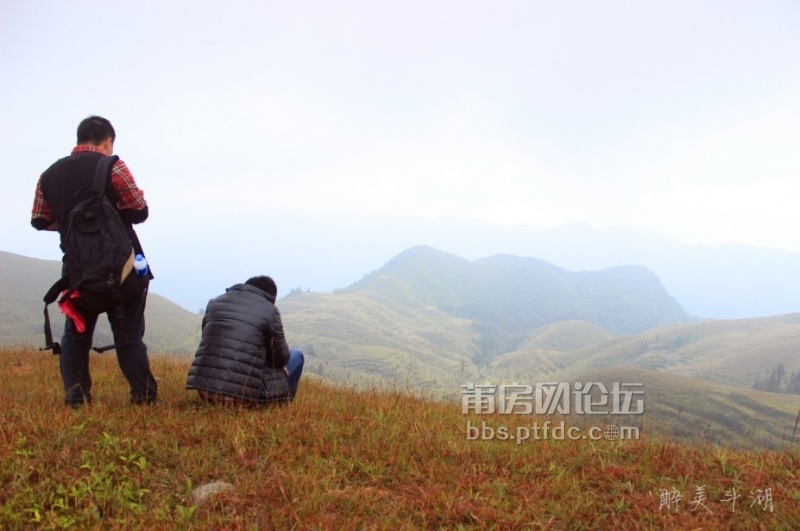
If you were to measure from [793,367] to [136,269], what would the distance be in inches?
9309

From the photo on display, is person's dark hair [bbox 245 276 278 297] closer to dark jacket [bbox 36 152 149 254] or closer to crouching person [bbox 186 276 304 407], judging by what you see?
crouching person [bbox 186 276 304 407]

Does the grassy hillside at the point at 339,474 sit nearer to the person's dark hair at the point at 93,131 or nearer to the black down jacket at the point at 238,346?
the black down jacket at the point at 238,346

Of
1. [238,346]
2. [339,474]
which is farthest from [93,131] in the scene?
[339,474]

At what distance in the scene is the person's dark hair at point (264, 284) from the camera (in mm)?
6148

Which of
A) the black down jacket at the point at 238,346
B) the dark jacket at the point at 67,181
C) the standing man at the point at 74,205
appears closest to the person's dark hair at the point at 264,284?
the black down jacket at the point at 238,346

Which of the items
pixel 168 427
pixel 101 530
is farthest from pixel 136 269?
pixel 101 530

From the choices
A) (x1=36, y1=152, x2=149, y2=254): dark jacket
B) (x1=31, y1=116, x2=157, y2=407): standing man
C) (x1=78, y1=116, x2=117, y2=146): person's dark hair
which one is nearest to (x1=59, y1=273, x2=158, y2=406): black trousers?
(x1=31, y1=116, x2=157, y2=407): standing man

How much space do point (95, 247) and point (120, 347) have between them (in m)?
1.26

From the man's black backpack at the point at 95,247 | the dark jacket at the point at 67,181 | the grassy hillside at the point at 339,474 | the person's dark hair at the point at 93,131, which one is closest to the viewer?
the grassy hillside at the point at 339,474

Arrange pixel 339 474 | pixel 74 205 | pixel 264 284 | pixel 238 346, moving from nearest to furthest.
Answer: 1. pixel 339 474
2. pixel 74 205
3. pixel 238 346
4. pixel 264 284

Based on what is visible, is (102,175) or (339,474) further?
(102,175)

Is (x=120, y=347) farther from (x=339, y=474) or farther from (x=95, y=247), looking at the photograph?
(x=339, y=474)

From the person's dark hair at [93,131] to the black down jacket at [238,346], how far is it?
7.33ft

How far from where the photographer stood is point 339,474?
4699 mm
